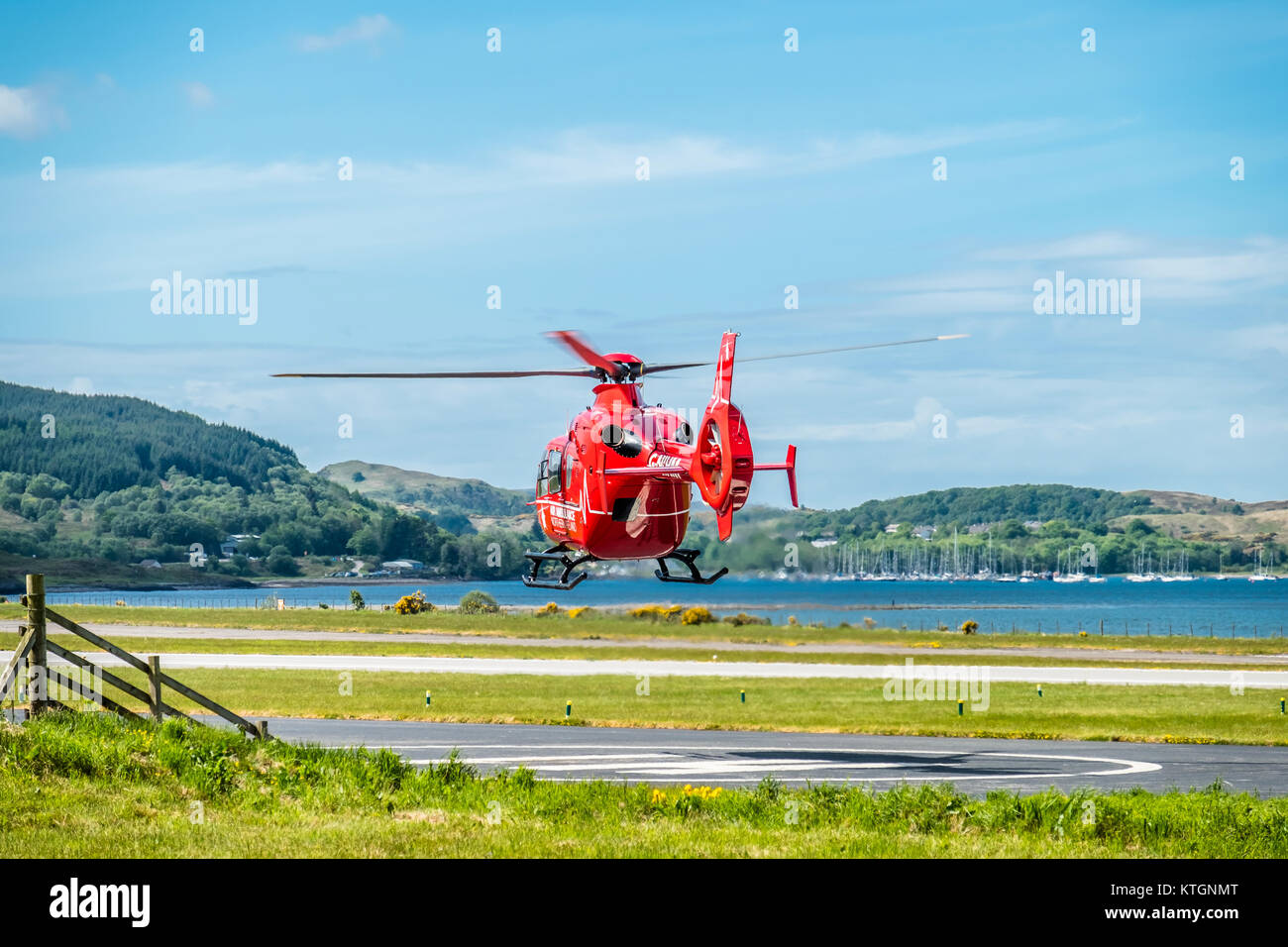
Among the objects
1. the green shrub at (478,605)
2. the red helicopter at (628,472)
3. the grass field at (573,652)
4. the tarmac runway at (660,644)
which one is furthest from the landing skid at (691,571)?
the green shrub at (478,605)

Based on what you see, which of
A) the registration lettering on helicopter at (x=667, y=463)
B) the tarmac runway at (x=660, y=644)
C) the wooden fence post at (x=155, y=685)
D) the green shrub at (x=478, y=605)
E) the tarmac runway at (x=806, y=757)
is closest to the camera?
the wooden fence post at (x=155, y=685)

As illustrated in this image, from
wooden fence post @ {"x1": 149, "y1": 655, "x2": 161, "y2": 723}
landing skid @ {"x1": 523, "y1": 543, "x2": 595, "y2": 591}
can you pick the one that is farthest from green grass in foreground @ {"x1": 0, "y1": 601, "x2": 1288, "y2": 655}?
wooden fence post @ {"x1": 149, "y1": 655, "x2": 161, "y2": 723}

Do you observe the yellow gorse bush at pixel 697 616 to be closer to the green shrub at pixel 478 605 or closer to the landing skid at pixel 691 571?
the green shrub at pixel 478 605

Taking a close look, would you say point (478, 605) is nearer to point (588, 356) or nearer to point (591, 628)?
point (591, 628)

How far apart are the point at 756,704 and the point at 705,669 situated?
35.3 ft

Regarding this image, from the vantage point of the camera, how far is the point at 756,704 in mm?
41625

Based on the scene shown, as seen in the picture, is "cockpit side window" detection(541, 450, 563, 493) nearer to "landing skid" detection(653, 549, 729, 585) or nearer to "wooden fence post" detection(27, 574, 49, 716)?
"landing skid" detection(653, 549, 729, 585)

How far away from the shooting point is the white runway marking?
50.3 m

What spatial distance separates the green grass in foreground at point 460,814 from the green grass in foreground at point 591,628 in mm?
34195

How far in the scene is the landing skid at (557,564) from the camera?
1217 inches

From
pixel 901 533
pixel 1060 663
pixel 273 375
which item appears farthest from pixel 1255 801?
pixel 901 533

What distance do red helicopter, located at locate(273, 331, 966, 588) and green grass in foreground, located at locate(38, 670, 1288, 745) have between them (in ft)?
27.3

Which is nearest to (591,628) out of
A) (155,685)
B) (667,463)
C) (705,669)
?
(705,669)
